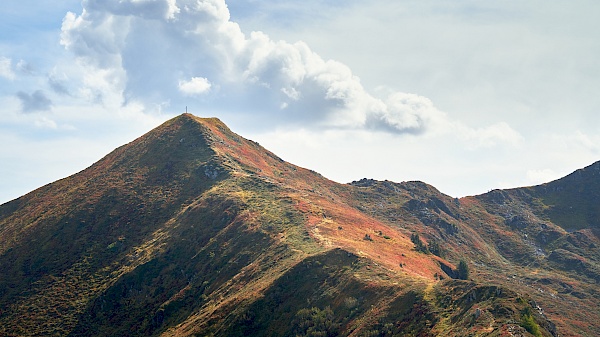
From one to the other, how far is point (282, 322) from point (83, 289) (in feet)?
218

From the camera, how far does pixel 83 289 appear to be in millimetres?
125938

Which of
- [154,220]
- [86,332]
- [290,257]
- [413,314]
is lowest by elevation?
[86,332]

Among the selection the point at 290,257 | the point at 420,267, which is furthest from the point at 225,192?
the point at 420,267

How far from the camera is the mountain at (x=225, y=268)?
7469cm

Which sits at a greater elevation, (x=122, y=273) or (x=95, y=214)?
Answer: (x=95, y=214)

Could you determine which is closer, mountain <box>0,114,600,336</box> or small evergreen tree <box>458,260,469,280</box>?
mountain <box>0,114,600,336</box>

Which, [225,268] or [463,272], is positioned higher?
[225,268]

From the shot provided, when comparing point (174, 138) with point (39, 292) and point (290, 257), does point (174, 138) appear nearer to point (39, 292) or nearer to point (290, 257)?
point (39, 292)

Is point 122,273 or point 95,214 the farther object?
point 95,214

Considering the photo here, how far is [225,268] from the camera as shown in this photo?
115m

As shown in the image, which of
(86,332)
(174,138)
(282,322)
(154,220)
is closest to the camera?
(282,322)

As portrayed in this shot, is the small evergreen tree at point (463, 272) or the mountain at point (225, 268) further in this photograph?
the small evergreen tree at point (463, 272)

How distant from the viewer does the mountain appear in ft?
245

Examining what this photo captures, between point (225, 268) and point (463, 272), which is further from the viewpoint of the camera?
point (463, 272)
